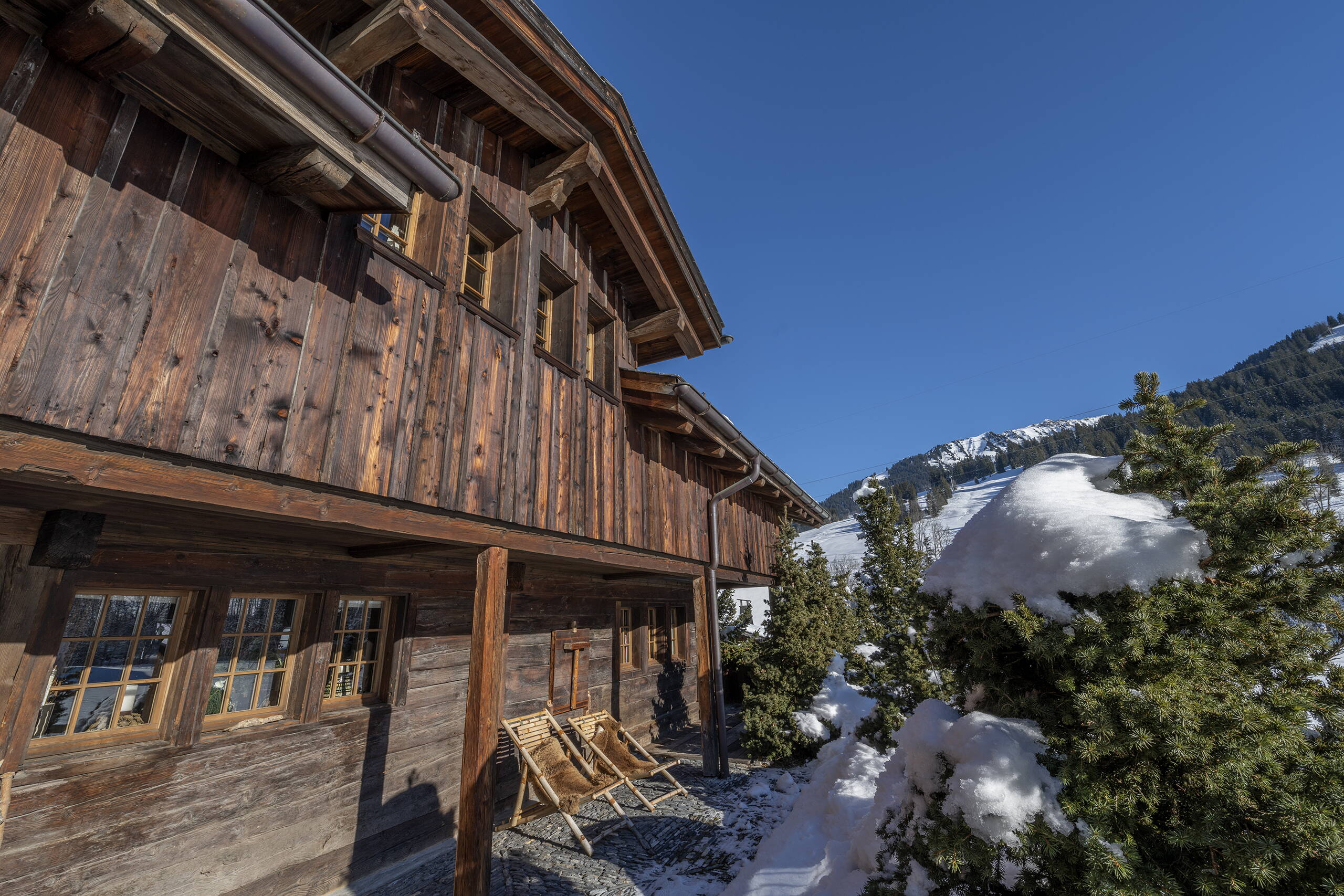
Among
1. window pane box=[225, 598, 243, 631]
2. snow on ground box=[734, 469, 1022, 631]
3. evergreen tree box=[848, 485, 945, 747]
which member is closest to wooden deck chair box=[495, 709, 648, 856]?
window pane box=[225, 598, 243, 631]

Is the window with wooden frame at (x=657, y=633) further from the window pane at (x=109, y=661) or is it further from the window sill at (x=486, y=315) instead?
the window pane at (x=109, y=661)

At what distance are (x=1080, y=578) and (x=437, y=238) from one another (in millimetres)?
4806

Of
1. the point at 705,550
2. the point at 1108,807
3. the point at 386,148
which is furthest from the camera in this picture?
the point at 705,550

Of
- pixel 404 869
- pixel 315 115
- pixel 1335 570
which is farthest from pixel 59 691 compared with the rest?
pixel 1335 570

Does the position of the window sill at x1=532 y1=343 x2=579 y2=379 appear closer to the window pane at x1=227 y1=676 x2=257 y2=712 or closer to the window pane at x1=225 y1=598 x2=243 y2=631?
the window pane at x1=225 y1=598 x2=243 y2=631

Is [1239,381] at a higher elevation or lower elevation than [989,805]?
higher

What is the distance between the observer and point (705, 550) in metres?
9.22

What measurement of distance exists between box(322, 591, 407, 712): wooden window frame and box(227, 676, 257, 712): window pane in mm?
414

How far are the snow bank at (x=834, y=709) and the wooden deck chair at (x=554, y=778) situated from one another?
357 cm

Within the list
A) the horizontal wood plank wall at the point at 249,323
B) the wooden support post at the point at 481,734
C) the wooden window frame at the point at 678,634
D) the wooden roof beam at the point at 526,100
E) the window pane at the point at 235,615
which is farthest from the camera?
the wooden window frame at the point at 678,634

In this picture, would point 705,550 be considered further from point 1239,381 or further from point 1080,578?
point 1239,381

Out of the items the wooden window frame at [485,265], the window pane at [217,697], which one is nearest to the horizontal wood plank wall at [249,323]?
the wooden window frame at [485,265]

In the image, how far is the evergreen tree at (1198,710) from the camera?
1.83 metres

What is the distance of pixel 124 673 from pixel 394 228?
3.69 metres
